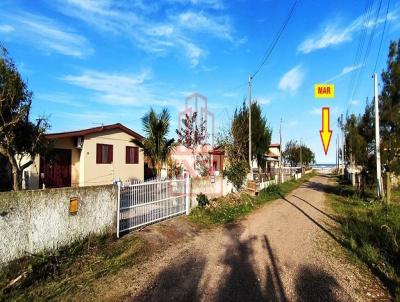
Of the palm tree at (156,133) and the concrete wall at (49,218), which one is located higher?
the palm tree at (156,133)

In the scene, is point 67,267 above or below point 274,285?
above

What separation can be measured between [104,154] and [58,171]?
9.12ft

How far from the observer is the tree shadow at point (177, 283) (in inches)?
189

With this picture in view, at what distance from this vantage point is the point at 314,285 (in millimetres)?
5262

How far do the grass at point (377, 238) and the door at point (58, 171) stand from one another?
13.6 metres

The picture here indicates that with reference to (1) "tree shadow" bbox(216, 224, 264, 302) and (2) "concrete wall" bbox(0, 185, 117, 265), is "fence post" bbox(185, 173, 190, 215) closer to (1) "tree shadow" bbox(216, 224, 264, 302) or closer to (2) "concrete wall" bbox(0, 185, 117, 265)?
(1) "tree shadow" bbox(216, 224, 264, 302)

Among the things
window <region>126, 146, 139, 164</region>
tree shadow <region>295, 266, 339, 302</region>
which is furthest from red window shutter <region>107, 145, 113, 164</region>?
tree shadow <region>295, 266, 339, 302</region>

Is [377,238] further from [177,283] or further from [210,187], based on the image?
[210,187]

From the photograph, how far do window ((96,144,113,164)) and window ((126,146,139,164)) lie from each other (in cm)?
150

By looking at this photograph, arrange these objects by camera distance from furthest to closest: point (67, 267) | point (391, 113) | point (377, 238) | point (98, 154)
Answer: point (98, 154) < point (391, 113) < point (377, 238) < point (67, 267)

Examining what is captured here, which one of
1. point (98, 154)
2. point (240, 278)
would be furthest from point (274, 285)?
point (98, 154)

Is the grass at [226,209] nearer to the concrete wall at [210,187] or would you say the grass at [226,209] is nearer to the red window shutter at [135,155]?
the concrete wall at [210,187]

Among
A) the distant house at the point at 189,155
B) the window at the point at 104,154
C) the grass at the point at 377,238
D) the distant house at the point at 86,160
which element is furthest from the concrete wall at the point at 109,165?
the grass at the point at 377,238

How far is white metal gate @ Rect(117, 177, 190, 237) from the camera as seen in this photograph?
8.27 metres
